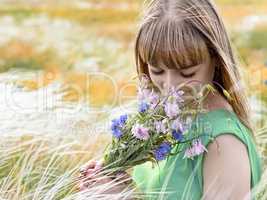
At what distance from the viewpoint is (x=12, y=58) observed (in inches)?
224

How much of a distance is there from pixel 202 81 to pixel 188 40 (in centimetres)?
10

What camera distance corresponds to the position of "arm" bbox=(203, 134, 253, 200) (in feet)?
6.62

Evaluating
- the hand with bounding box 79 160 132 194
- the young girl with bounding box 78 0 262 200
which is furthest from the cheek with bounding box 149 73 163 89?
the hand with bounding box 79 160 132 194

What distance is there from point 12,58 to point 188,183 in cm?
372

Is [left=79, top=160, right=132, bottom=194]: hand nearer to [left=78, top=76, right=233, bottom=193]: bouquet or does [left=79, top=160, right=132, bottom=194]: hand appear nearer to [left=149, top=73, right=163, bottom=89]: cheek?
[left=78, top=76, right=233, bottom=193]: bouquet

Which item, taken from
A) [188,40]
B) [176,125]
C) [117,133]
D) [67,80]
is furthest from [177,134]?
[67,80]

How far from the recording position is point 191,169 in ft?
6.93

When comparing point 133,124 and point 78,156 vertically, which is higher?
point 133,124

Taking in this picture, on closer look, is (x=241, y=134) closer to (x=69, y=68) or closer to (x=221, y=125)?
(x=221, y=125)

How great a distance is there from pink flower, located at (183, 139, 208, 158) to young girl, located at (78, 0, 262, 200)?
0.17ft

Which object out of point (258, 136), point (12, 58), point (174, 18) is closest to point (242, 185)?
point (174, 18)

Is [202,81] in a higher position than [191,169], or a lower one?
higher

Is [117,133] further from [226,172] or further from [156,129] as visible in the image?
[226,172]

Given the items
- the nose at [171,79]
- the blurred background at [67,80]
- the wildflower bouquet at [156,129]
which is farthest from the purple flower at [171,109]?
the blurred background at [67,80]
